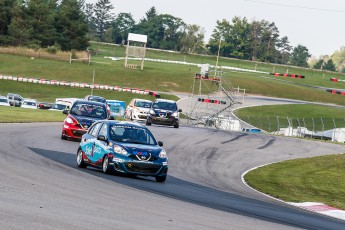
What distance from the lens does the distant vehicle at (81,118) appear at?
3102cm

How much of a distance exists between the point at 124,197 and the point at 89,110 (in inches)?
686

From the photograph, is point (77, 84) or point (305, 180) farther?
point (77, 84)

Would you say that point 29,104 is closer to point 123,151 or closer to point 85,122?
point 85,122

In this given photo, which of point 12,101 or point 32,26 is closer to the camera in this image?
point 12,101

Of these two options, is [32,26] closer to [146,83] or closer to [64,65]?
[64,65]

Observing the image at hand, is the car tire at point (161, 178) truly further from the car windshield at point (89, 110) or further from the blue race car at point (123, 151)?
the car windshield at point (89, 110)

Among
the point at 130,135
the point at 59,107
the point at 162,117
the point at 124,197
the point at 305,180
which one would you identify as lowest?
the point at 59,107

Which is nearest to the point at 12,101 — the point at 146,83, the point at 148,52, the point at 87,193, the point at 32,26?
the point at 146,83

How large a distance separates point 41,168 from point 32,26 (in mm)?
108243

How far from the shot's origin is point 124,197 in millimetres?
15195

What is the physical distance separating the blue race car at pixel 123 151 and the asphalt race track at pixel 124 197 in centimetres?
34

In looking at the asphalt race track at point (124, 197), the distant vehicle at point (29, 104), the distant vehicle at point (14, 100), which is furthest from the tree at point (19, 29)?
the asphalt race track at point (124, 197)

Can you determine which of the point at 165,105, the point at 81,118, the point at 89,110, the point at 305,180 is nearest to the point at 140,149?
the point at 305,180

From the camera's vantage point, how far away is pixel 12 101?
62.8 metres
